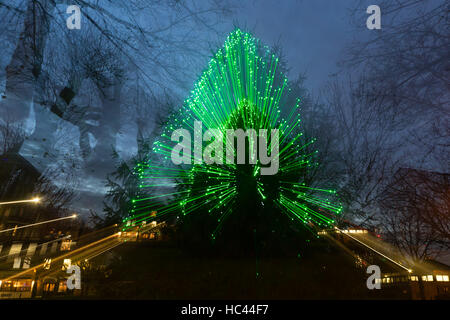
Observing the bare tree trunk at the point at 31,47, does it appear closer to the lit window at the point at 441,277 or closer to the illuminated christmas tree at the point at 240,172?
the illuminated christmas tree at the point at 240,172

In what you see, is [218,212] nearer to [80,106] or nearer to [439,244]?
[80,106]

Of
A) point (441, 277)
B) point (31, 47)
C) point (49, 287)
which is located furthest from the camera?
point (49, 287)

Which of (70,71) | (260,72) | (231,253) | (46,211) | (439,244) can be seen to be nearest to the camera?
(70,71)

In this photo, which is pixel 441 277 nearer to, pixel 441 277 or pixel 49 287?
pixel 441 277

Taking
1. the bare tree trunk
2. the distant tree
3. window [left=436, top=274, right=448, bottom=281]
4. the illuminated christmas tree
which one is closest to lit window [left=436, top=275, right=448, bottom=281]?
window [left=436, top=274, right=448, bottom=281]

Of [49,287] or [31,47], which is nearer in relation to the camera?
[31,47]

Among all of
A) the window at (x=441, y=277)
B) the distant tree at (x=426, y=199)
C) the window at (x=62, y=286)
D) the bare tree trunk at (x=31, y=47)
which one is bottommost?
the window at (x=62, y=286)

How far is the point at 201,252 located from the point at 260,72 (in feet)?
25.3

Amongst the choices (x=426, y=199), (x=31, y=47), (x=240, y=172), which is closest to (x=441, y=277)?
(x=426, y=199)

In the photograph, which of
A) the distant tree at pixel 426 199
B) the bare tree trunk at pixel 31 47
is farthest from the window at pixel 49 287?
the distant tree at pixel 426 199

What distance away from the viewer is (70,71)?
377cm

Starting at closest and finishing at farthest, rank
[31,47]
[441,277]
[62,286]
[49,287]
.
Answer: [31,47]
[441,277]
[62,286]
[49,287]

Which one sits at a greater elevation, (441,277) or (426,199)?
(426,199)
